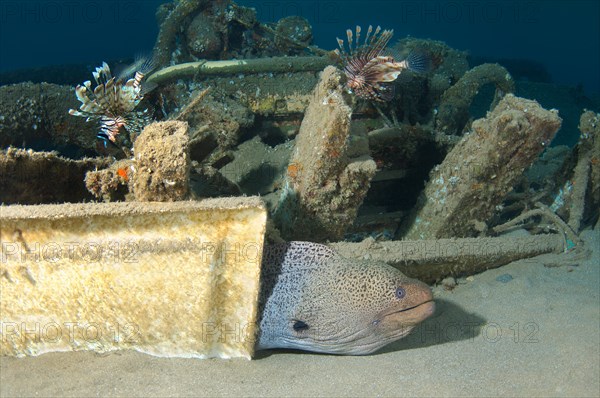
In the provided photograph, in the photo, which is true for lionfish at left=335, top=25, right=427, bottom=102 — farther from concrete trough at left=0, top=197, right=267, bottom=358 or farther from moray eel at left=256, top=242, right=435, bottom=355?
concrete trough at left=0, top=197, right=267, bottom=358

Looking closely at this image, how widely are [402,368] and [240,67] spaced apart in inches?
196

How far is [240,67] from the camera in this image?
612 centimetres

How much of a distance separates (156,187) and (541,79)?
22.4m

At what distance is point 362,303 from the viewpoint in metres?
2.77

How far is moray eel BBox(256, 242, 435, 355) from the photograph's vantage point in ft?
9.11

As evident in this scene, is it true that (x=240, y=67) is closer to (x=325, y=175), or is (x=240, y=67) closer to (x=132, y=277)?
(x=325, y=175)

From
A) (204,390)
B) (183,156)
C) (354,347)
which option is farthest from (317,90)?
(204,390)

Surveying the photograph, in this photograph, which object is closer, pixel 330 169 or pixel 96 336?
pixel 96 336

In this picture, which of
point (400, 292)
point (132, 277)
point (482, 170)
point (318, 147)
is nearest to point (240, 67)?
point (318, 147)

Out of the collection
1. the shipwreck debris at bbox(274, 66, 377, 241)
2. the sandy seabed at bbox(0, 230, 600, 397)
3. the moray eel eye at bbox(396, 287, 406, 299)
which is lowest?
the sandy seabed at bbox(0, 230, 600, 397)

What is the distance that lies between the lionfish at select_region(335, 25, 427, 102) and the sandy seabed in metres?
3.02

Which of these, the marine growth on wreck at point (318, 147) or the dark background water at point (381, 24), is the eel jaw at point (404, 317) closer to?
the marine growth on wreck at point (318, 147)

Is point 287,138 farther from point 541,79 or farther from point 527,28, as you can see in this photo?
point 527,28

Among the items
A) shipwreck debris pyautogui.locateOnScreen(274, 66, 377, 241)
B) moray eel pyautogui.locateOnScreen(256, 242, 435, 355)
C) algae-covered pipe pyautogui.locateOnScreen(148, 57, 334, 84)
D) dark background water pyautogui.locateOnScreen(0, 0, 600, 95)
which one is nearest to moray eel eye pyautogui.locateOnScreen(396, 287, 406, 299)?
moray eel pyautogui.locateOnScreen(256, 242, 435, 355)
